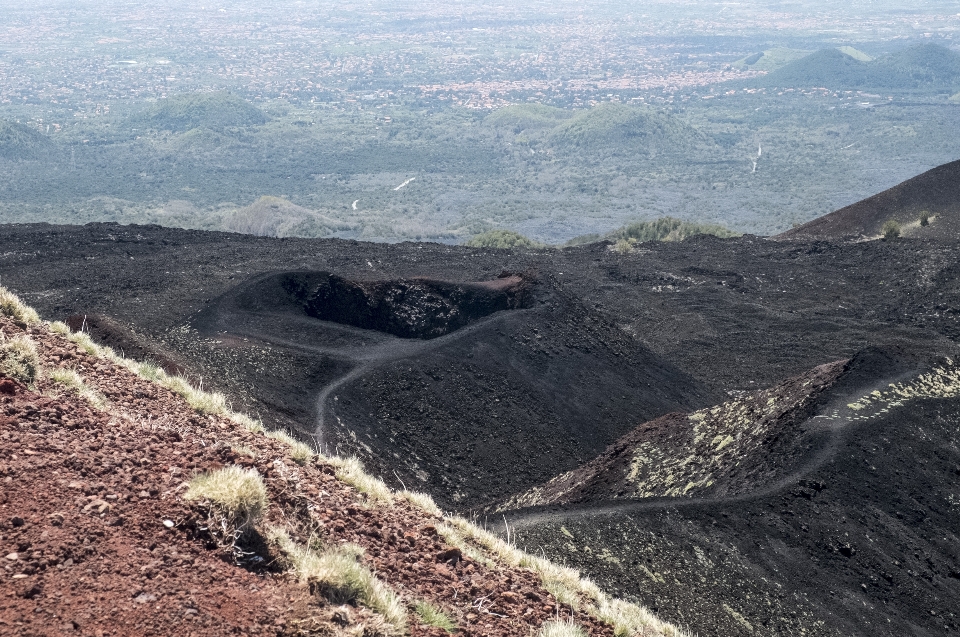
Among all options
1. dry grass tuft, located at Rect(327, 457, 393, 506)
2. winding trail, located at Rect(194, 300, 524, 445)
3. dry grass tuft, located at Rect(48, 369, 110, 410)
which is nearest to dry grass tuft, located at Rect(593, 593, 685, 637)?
dry grass tuft, located at Rect(327, 457, 393, 506)

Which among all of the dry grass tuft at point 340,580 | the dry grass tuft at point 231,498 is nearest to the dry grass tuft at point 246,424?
the dry grass tuft at point 231,498

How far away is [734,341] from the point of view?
33500 millimetres

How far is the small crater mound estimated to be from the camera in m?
27.9

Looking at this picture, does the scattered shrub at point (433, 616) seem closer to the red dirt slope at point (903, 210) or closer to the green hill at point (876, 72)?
the red dirt slope at point (903, 210)

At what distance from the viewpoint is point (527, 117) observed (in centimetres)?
14688

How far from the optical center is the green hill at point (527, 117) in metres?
145

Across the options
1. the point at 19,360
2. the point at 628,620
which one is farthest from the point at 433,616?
the point at 19,360

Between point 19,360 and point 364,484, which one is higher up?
point 19,360

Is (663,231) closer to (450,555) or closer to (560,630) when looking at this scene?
(450,555)

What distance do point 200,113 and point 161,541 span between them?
143886 millimetres

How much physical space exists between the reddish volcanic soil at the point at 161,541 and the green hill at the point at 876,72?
184m

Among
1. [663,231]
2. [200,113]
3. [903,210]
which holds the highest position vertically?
[903,210]

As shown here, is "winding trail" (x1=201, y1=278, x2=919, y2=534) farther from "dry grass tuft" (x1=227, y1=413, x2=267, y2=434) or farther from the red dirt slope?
the red dirt slope

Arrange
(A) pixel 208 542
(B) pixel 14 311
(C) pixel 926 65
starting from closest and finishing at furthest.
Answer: (A) pixel 208 542
(B) pixel 14 311
(C) pixel 926 65
